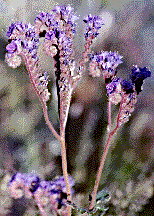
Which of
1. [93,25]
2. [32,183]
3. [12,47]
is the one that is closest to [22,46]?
[12,47]

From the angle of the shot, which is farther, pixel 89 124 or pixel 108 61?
pixel 89 124

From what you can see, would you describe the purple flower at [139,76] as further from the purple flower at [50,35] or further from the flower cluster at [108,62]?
the purple flower at [50,35]

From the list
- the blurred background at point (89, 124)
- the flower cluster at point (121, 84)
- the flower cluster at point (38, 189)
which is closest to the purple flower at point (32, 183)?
the flower cluster at point (38, 189)

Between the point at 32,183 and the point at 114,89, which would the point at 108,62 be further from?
the point at 32,183

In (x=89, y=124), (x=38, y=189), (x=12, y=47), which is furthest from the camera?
(x=89, y=124)

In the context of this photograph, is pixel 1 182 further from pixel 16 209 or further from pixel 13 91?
pixel 13 91

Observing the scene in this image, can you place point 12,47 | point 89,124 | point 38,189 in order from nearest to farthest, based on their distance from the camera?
point 12,47 → point 38,189 → point 89,124

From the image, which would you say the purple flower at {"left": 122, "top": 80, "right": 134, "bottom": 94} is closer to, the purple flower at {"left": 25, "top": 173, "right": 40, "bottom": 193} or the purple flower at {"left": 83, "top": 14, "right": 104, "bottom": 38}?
the purple flower at {"left": 83, "top": 14, "right": 104, "bottom": 38}
